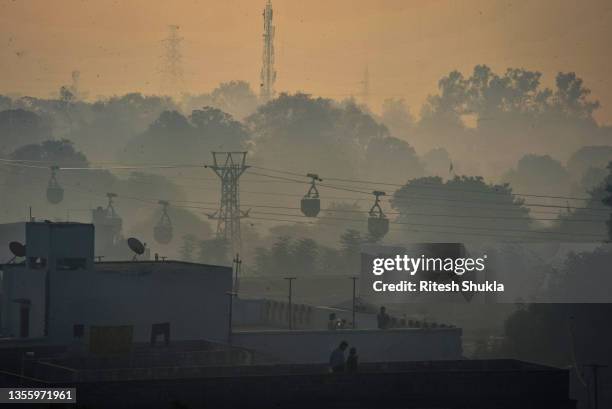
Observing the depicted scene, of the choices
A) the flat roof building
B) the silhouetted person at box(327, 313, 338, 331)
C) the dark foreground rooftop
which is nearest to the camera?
the dark foreground rooftop

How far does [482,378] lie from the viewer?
57.0 meters

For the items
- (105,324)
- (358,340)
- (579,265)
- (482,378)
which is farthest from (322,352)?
(579,265)

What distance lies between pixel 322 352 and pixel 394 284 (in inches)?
4393

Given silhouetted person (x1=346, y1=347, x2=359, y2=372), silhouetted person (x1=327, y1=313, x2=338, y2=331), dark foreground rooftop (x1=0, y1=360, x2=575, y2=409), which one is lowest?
dark foreground rooftop (x1=0, y1=360, x2=575, y2=409)

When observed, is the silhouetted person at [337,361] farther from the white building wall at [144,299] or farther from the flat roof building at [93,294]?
the white building wall at [144,299]

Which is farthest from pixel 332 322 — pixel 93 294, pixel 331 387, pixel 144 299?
pixel 331 387

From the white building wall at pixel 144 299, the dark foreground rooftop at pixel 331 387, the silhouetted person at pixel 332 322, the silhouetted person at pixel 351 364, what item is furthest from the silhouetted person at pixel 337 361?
the silhouetted person at pixel 332 322

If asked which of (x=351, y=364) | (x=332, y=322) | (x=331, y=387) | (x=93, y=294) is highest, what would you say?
(x=93, y=294)

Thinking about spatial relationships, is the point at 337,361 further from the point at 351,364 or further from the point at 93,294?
the point at 93,294

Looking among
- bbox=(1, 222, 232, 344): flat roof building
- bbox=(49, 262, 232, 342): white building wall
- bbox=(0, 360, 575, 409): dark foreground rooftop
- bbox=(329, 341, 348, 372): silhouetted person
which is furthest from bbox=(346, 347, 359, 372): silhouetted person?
bbox=(49, 262, 232, 342): white building wall

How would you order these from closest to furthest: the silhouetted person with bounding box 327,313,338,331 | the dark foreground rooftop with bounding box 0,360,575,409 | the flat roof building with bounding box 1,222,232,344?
the dark foreground rooftop with bounding box 0,360,575,409
the flat roof building with bounding box 1,222,232,344
the silhouetted person with bounding box 327,313,338,331

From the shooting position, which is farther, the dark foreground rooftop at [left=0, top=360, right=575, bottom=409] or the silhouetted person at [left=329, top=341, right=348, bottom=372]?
the silhouetted person at [left=329, top=341, right=348, bottom=372]

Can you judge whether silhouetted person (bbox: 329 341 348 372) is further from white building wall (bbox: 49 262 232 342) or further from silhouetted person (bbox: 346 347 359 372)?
white building wall (bbox: 49 262 232 342)

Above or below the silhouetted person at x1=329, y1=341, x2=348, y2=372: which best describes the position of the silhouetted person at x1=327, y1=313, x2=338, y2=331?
above
